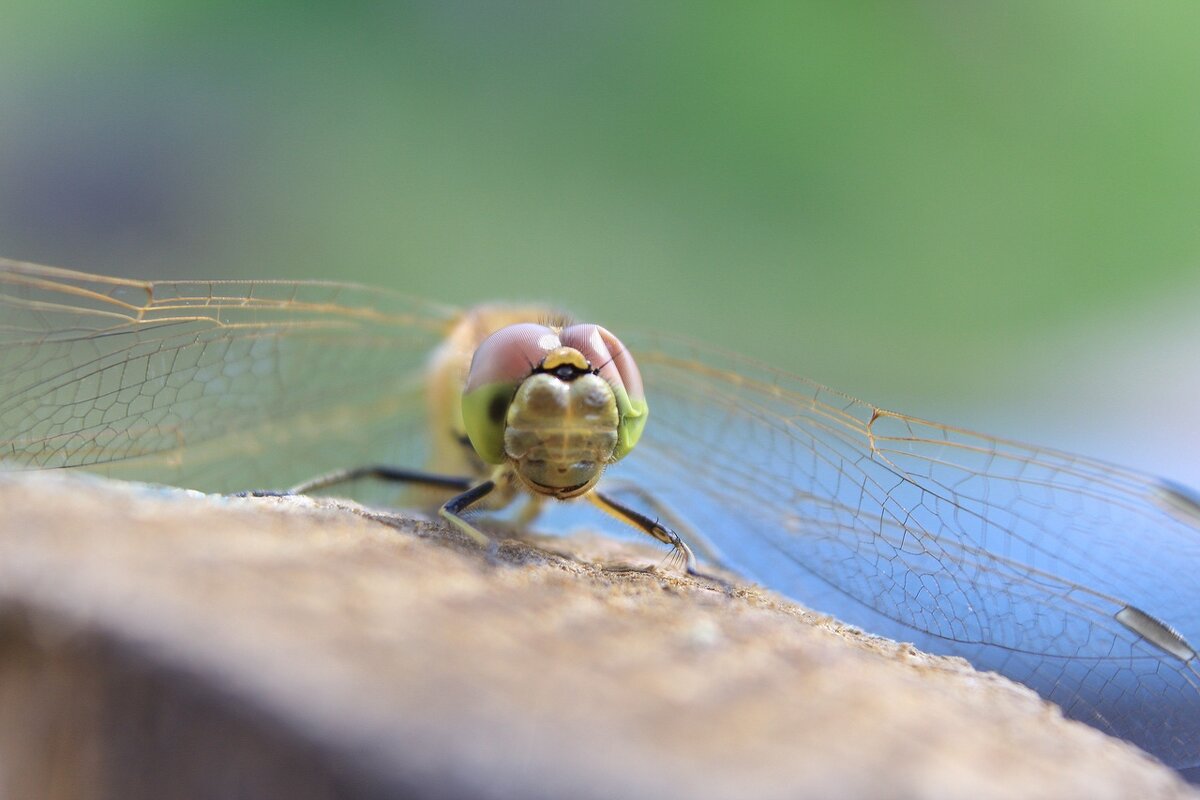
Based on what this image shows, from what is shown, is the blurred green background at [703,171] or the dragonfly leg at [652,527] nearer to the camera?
the dragonfly leg at [652,527]

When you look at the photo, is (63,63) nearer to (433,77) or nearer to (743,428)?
(433,77)

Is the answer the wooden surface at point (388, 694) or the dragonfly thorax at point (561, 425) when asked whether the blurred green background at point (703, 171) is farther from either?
the wooden surface at point (388, 694)


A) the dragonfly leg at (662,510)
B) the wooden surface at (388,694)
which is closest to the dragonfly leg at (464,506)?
the wooden surface at (388,694)

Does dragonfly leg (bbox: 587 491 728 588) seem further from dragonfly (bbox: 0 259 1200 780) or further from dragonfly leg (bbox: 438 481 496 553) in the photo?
dragonfly leg (bbox: 438 481 496 553)

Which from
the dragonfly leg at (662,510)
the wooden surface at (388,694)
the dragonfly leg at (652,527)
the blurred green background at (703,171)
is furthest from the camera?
the blurred green background at (703,171)

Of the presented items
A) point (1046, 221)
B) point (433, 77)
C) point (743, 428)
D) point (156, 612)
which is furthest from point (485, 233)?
point (156, 612)

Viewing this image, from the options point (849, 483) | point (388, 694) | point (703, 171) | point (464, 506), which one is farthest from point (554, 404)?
point (703, 171)
